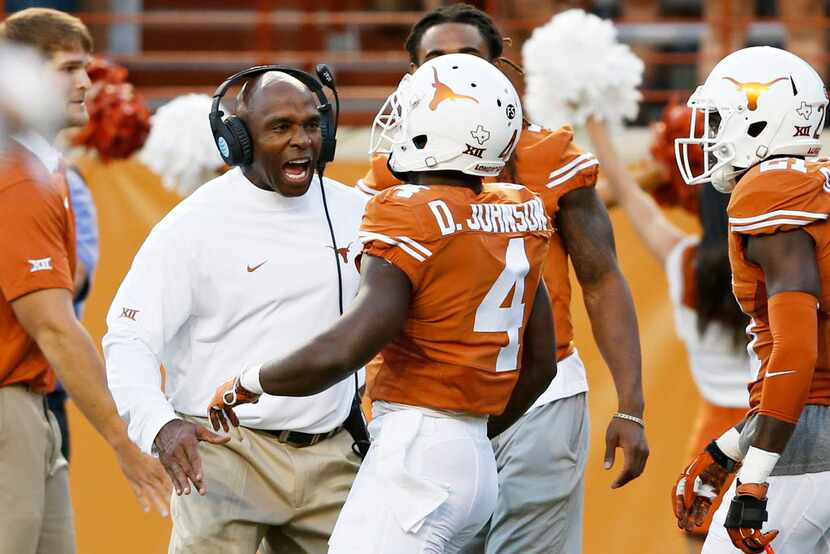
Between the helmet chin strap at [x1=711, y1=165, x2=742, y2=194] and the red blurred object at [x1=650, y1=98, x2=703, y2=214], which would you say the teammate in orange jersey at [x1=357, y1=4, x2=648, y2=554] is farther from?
the red blurred object at [x1=650, y1=98, x2=703, y2=214]

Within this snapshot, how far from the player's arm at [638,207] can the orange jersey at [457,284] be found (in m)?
2.40

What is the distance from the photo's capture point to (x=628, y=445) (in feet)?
13.2

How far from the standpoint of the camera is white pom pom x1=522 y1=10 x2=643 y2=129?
5336 millimetres

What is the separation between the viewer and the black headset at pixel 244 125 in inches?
147

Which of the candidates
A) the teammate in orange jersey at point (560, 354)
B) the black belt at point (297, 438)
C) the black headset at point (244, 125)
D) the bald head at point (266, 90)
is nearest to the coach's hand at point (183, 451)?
the black belt at point (297, 438)

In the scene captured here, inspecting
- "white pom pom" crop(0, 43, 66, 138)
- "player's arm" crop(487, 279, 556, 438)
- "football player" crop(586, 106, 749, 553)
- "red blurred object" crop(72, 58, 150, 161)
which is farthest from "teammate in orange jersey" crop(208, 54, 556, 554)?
"red blurred object" crop(72, 58, 150, 161)

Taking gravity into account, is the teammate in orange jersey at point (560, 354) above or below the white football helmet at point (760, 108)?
below

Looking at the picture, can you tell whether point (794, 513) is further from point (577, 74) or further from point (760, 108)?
point (577, 74)

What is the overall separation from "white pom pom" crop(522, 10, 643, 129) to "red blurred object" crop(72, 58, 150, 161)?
1880mm

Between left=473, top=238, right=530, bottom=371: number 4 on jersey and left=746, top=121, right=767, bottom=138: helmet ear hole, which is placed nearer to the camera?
left=473, top=238, right=530, bottom=371: number 4 on jersey

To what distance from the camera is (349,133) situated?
7.10 meters

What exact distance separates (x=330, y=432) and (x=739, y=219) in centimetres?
115

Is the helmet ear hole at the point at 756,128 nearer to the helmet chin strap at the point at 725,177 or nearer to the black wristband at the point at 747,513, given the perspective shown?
the helmet chin strap at the point at 725,177

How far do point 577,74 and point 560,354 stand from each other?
1.59 meters
